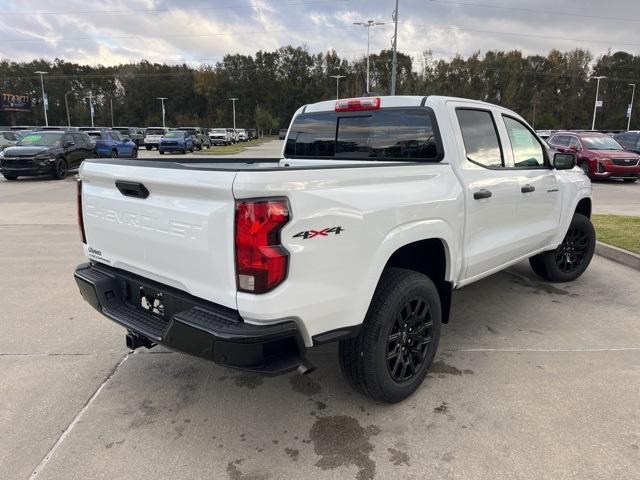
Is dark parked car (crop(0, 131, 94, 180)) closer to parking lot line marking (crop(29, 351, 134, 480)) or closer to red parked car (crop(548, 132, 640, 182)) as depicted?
parking lot line marking (crop(29, 351, 134, 480))

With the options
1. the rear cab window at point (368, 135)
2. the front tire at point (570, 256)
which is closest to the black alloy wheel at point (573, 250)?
the front tire at point (570, 256)

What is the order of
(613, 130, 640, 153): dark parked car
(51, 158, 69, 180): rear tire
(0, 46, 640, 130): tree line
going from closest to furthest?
(51, 158, 69, 180): rear tire → (613, 130, 640, 153): dark parked car → (0, 46, 640, 130): tree line

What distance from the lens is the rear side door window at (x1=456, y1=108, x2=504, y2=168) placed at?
12.3ft

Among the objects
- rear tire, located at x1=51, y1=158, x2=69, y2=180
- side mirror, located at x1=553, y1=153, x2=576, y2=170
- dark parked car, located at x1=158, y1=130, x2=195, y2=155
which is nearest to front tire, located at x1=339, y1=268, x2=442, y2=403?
side mirror, located at x1=553, y1=153, x2=576, y2=170

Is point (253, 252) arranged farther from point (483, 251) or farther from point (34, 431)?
point (483, 251)

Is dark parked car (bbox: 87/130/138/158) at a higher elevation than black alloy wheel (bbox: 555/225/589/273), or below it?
higher

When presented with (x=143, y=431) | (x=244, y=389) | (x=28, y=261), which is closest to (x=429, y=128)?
(x=244, y=389)

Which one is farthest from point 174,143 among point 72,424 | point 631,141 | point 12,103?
point 12,103

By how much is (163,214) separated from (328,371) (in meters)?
1.77

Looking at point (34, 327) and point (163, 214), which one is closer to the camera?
point (163, 214)

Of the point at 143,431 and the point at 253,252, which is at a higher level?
the point at 253,252

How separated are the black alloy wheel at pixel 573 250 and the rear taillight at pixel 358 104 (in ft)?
9.91

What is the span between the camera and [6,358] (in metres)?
3.75

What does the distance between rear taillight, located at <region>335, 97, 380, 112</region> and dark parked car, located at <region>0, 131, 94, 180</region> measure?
15363 millimetres
